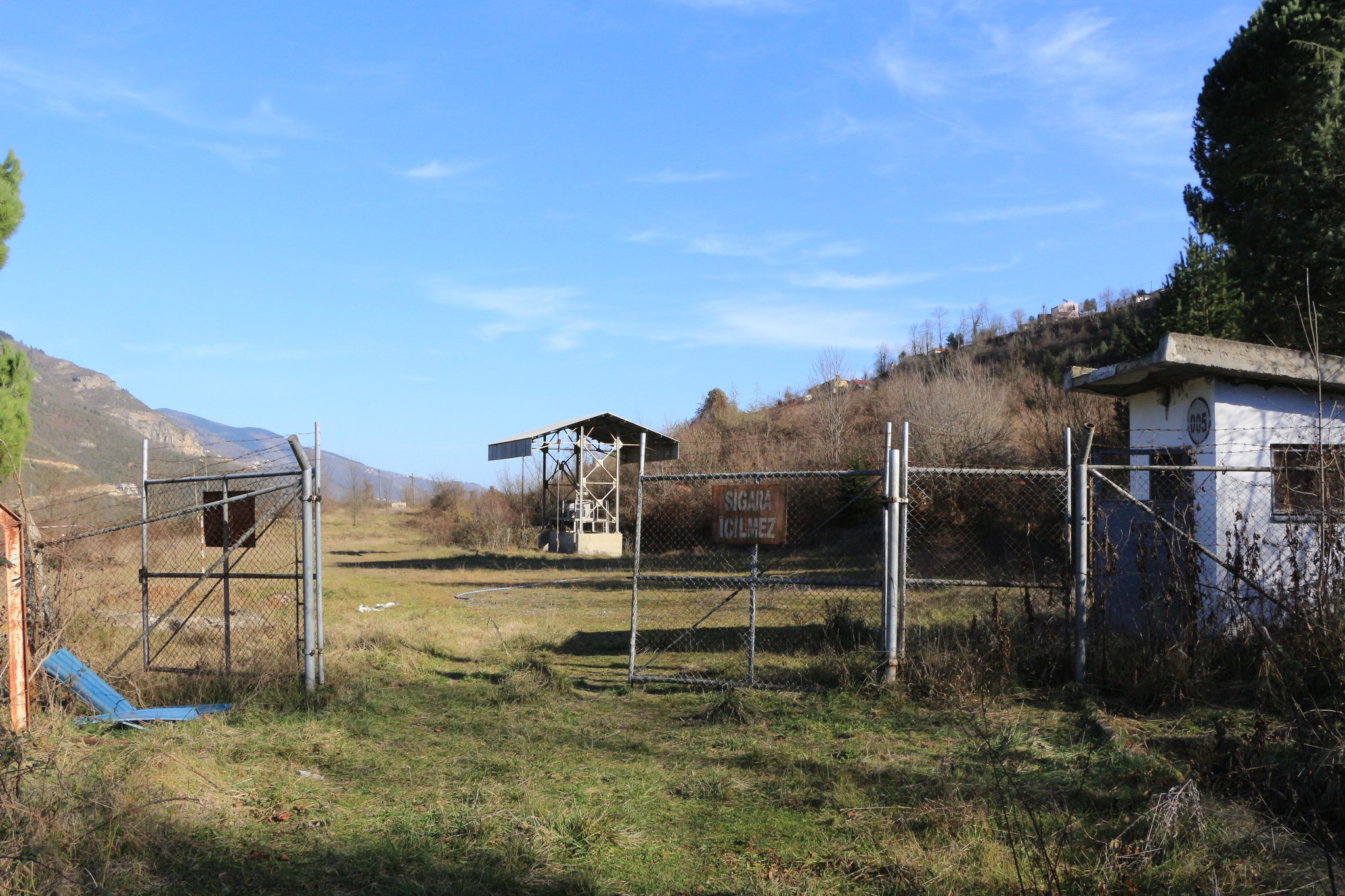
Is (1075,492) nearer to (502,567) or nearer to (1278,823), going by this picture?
(1278,823)

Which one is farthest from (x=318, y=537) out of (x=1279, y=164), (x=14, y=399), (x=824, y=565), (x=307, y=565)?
(x=1279, y=164)

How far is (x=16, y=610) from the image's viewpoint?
21.9ft

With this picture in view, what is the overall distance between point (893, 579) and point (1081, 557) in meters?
1.77

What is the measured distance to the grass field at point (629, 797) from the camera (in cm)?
475

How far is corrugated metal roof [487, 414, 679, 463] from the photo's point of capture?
32.0m

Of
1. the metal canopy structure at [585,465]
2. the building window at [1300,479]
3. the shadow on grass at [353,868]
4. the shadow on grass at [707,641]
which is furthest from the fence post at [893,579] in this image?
the metal canopy structure at [585,465]

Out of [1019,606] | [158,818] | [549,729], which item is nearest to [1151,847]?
[549,729]

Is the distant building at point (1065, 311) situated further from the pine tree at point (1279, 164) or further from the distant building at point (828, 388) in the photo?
the pine tree at point (1279, 164)

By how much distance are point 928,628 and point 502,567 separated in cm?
1841

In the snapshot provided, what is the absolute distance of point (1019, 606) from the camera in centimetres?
1238

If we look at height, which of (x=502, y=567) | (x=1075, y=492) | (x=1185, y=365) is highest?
(x=1185, y=365)

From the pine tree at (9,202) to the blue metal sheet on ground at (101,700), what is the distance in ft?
30.5

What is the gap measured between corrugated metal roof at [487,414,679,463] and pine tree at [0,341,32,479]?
17.7 meters

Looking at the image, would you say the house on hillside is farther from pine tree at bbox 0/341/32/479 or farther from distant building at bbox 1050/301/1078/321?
distant building at bbox 1050/301/1078/321
